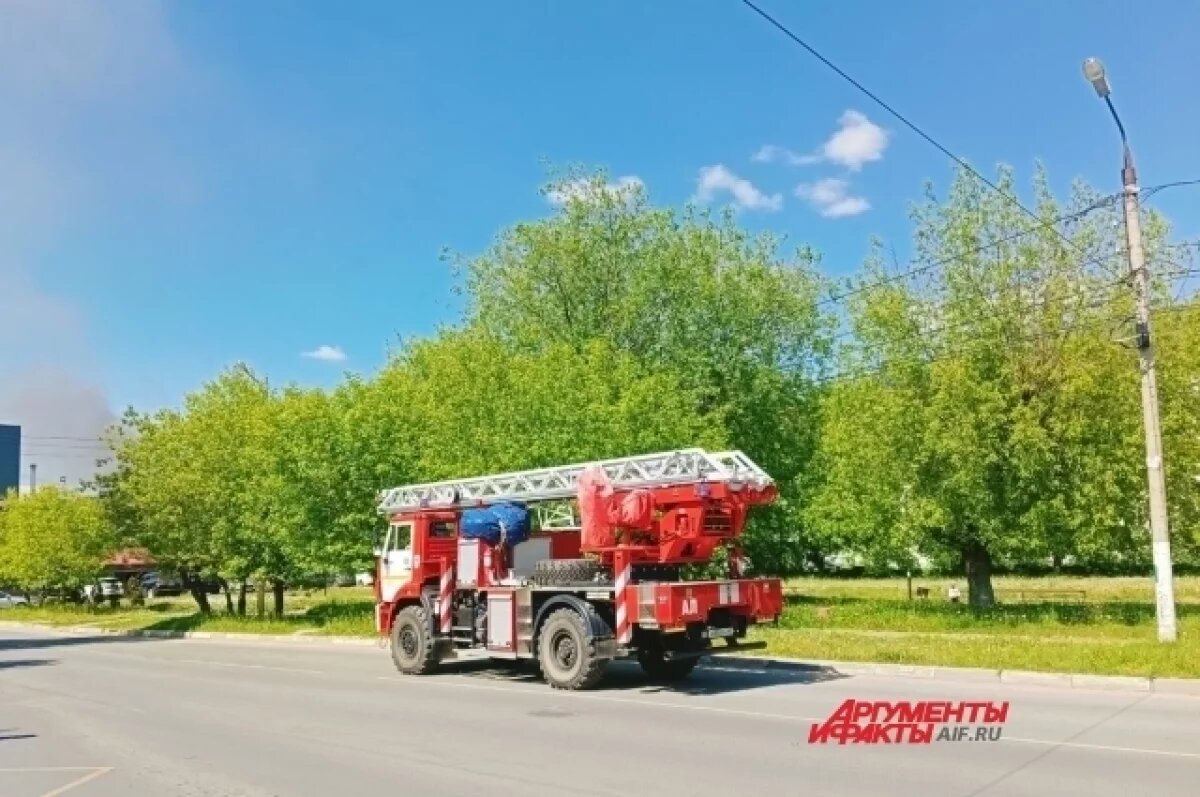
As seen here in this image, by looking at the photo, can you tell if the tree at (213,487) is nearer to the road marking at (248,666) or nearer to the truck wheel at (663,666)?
the road marking at (248,666)

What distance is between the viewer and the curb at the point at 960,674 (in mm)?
13633

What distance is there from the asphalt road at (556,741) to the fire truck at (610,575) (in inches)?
24.3

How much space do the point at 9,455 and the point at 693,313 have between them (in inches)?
6301

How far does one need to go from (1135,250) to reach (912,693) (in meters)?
9.06

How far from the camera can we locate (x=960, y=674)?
1555cm

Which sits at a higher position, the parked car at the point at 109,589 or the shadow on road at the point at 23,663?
the shadow on road at the point at 23,663

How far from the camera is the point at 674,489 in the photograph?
15070 millimetres

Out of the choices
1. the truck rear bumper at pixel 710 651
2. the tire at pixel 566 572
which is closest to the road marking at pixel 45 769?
the tire at pixel 566 572

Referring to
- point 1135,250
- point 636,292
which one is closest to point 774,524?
point 636,292

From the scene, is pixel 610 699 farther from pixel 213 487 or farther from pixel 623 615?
pixel 213 487

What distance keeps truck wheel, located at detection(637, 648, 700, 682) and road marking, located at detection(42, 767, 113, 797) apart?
792 cm

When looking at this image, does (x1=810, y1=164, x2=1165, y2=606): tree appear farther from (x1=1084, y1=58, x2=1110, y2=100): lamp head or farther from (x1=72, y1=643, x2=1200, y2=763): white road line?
(x1=72, y1=643, x2=1200, y2=763): white road line
